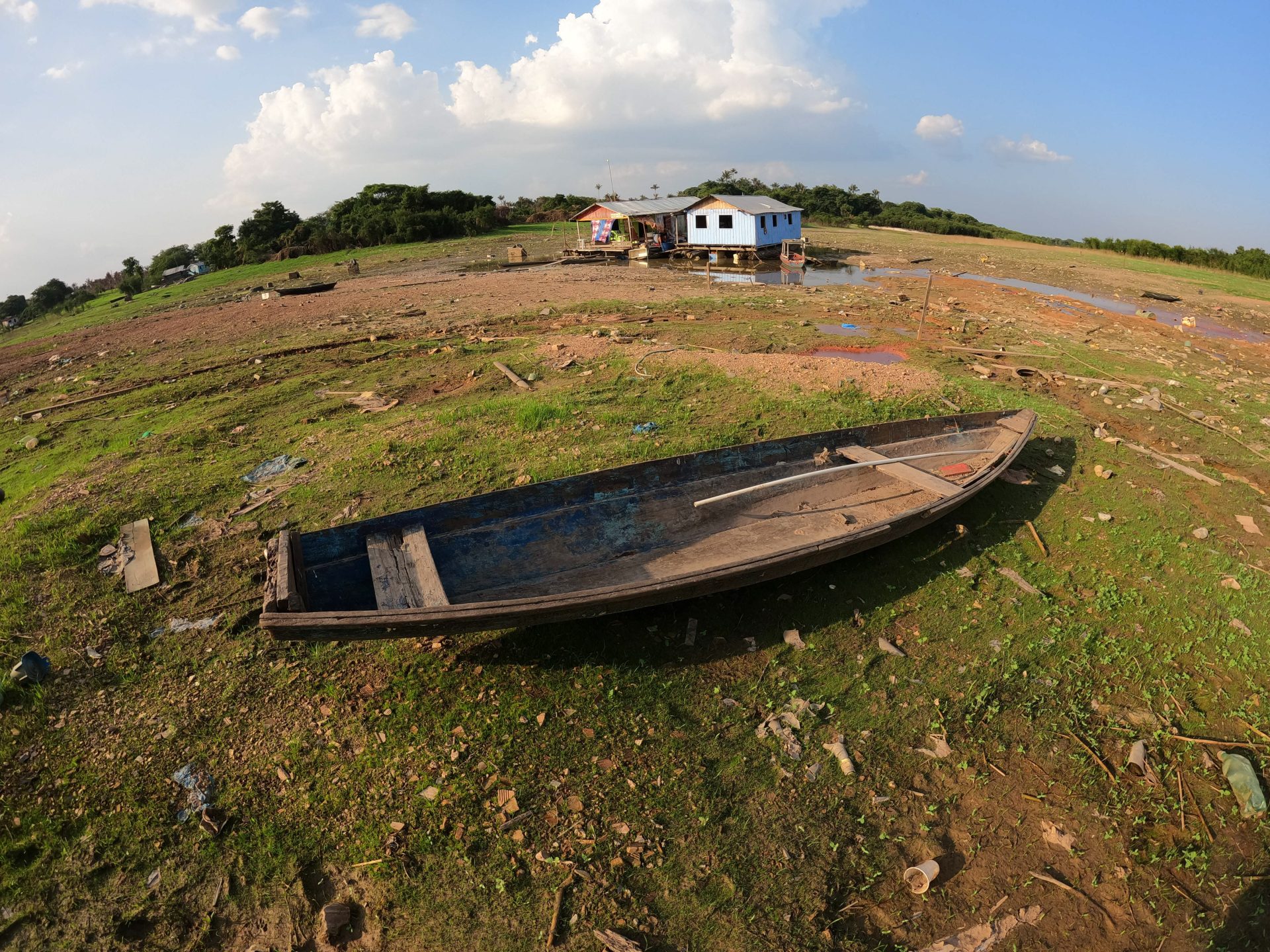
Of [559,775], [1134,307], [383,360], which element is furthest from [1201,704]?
[1134,307]

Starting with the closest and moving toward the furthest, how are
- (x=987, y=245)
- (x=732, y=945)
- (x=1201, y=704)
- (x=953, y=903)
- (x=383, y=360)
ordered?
(x=732, y=945) < (x=953, y=903) < (x=1201, y=704) < (x=383, y=360) < (x=987, y=245)

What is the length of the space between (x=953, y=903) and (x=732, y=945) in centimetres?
141

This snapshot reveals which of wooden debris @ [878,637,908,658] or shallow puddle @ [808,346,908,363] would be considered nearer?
wooden debris @ [878,637,908,658]

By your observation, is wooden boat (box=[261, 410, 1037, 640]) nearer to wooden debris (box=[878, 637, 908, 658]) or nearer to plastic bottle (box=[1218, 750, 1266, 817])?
wooden debris (box=[878, 637, 908, 658])

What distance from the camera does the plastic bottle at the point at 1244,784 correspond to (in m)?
4.48

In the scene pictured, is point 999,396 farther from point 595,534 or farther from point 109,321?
point 109,321

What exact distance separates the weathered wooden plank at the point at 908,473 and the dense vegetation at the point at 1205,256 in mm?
35408

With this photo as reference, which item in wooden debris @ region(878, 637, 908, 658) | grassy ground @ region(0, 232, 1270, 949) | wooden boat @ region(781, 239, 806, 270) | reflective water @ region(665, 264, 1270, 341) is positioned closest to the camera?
grassy ground @ region(0, 232, 1270, 949)

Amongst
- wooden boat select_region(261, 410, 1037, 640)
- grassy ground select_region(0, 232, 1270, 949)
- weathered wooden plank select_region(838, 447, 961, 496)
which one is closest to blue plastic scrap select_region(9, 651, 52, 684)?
grassy ground select_region(0, 232, 1270, 949)

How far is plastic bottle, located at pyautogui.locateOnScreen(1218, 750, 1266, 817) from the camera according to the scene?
4.48 meters

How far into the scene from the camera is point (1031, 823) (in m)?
4.38

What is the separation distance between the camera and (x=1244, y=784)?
180 inches

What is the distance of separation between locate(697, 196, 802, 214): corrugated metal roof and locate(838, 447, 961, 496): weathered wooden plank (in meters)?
26.6

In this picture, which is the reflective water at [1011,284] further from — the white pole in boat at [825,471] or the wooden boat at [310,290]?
the wooden boat at [310,290]
